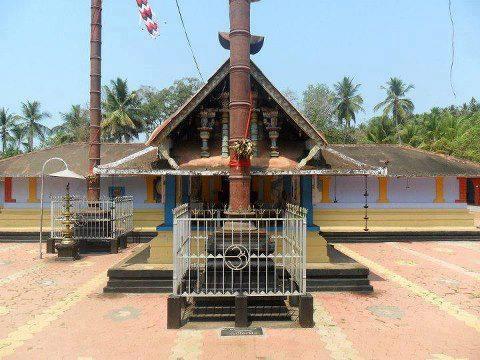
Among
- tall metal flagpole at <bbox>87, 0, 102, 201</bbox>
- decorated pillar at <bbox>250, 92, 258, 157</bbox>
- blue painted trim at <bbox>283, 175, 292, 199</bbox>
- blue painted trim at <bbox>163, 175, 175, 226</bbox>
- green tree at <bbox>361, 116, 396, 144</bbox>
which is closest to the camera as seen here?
decorated pillar at <bbox>250, 92, 258, 157</bbox>

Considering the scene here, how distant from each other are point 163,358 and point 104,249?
909cm

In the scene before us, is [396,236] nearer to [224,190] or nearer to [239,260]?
[224,190]

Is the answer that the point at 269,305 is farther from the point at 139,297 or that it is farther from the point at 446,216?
the point at 446,216

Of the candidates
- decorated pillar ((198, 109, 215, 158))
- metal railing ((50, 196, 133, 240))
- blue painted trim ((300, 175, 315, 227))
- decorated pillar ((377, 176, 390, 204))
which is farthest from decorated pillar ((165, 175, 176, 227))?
decorated pillar ((377, 176, 390, 204))

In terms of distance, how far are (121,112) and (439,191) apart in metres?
30.5

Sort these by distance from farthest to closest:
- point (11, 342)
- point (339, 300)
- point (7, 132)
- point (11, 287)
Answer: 1. point (7, 132)
2. point (11, 287)
3. point (339, 300)
4. point (11, 342)

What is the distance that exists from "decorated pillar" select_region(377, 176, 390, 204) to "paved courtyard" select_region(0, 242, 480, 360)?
814 centimetres

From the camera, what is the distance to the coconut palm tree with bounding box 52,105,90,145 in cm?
4191

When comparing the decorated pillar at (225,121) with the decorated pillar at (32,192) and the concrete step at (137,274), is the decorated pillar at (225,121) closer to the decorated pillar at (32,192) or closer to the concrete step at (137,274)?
the concrete step at (137,274)

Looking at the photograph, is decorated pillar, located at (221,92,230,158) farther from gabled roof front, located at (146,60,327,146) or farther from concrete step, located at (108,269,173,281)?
concrete step, located at (108,269,173,281)

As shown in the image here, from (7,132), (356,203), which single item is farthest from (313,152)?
(7,132)

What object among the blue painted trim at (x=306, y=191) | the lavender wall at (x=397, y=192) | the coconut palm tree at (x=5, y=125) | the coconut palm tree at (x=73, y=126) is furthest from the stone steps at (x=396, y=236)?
the coconut palm tree at (x=5, y=125)

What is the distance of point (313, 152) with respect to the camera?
8.98 m

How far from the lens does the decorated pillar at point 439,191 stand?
1794 cm
